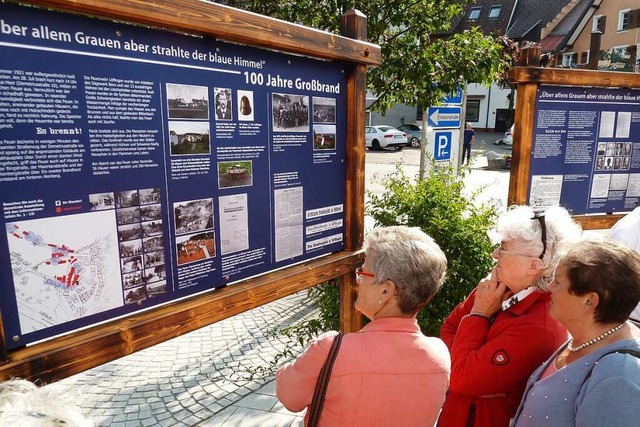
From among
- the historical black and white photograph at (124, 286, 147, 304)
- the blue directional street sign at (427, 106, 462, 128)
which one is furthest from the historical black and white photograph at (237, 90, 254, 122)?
the blue directional street sign at (427, 106, 462, 128)

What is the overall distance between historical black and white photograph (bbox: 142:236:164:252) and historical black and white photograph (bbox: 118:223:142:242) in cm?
4

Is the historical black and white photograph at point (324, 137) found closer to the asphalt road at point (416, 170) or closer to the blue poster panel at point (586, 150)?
the blue poster panel at point (586, 150)

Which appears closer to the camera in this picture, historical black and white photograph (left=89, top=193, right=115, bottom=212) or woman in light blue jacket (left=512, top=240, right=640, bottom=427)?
woman in light blue jacket (left=512, top=240, right=640, bottom=427)

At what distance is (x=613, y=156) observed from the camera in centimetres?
381

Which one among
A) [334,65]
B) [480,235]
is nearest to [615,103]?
[480,235]

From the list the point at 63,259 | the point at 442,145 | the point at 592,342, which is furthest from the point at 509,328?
the point at 442,145

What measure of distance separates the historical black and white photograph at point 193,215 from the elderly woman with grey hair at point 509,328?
4.12 ft

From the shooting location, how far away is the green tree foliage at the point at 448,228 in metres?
3.60

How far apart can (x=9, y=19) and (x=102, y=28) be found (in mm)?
296

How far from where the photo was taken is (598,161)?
12.4 feet

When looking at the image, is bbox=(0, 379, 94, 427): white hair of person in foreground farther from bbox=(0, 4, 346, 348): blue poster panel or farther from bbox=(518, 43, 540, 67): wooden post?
bbox=(518, 43, 540, 67): wooden post

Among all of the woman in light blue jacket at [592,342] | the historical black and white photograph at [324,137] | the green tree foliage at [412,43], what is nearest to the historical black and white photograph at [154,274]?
the historical black and white photograph at [324,137]

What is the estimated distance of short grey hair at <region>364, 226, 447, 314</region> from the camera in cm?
172

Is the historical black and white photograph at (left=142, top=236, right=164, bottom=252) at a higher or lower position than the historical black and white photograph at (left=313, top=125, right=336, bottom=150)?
lower
